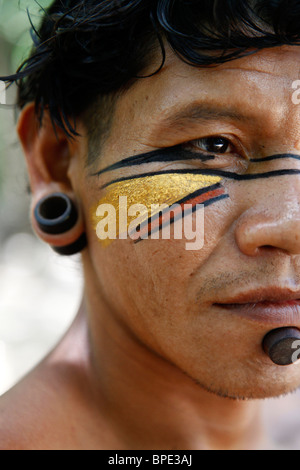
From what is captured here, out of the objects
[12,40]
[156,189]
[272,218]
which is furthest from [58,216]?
[12,40]

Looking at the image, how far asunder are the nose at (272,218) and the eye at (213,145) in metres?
0.18

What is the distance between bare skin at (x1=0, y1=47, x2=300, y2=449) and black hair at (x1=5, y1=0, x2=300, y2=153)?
2.4 inches

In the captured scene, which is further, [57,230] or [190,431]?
[190,431]

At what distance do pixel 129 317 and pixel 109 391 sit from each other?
0.40 m

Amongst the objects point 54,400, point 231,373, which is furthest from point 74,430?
point 231,373

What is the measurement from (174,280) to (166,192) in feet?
0.98

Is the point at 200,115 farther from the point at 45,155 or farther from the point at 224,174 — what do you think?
the point at 45,155

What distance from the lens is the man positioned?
1.61m

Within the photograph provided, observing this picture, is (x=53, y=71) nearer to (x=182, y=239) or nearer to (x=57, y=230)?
(x=57, y=230)

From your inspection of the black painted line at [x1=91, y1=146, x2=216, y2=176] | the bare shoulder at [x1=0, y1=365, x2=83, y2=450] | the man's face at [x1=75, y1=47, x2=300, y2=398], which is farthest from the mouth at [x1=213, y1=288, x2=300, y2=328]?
the bare shoulder at [x1=0, y1=365, x2=83, y2=450]

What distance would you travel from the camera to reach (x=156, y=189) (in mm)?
1743

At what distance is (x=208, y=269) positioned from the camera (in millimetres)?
1653

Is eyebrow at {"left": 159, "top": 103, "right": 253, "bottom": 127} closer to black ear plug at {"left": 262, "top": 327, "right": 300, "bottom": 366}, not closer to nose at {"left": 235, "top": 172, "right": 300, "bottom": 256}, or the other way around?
nose at {"left": 235, "top": 172, "right": 300, "bottom": 256}
